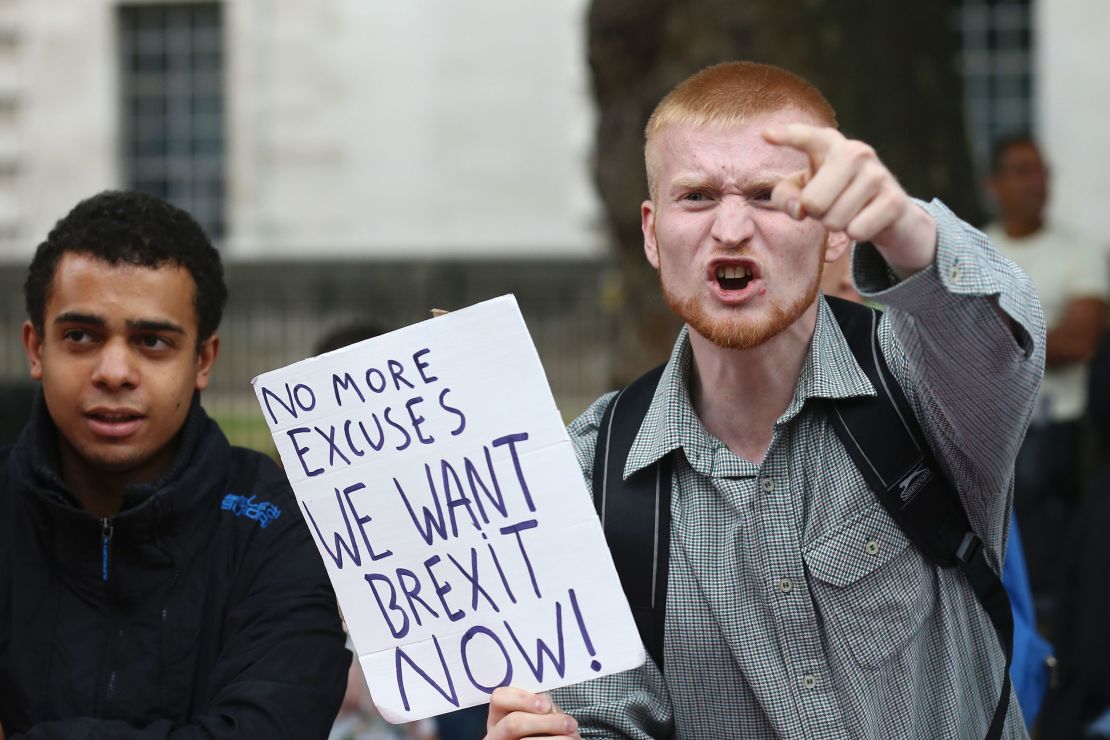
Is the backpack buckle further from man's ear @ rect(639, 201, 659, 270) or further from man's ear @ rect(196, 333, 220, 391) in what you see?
man's ear @ rect(196, 333, 220, 391)

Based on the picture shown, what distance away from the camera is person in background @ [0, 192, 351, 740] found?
112 inches

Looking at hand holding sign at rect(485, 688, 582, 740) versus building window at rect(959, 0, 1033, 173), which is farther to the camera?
building window at rect(959, 0, 1033, 173)

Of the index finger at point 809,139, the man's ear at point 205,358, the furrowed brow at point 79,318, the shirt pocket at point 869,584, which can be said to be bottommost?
the shirt pocket at point 869,584

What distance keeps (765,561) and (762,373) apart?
327 millimetres

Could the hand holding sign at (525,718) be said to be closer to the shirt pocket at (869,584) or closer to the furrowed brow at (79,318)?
the shirt pocket at (869,584)

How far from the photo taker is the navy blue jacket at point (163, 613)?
2822 mm

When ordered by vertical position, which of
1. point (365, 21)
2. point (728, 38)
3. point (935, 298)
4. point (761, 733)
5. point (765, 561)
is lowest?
point (761, 733)

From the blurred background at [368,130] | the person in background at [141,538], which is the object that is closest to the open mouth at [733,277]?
the person in background at [141,538]

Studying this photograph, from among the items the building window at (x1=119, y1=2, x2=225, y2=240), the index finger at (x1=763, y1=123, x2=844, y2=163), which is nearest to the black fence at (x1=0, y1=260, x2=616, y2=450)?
the building window at (x1=119, y1=2, x2=225, y2=240)

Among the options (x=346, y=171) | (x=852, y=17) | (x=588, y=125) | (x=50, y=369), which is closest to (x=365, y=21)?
(x=346, y=171)

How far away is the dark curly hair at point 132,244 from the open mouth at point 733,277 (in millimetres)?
982

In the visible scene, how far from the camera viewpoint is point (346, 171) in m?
18.7

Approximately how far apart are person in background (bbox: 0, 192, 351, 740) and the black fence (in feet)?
31.9

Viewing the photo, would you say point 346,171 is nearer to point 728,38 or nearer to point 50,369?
point 728,38
